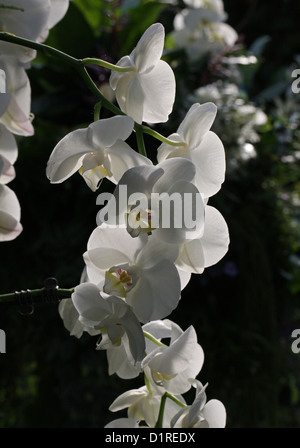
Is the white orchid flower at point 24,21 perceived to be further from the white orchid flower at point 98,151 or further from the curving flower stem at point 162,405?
the curving flower stem at point 162,405

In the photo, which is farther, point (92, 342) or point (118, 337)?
point (92, 342)

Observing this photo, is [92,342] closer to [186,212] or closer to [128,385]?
[128,385]

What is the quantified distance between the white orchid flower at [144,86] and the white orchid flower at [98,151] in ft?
0.13

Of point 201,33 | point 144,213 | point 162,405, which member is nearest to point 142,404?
point 162,405

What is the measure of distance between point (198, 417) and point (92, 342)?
0.49 metres

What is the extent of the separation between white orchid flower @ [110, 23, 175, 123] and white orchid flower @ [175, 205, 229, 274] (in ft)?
0.20

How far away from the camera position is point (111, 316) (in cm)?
25

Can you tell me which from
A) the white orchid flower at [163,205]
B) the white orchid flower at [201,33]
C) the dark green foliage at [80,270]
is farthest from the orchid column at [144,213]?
the white orchid flower at [201,33]

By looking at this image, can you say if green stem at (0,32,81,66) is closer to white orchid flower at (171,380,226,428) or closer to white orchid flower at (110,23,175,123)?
white orchid flower at (110,23,175,123)

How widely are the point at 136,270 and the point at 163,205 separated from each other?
0.03m

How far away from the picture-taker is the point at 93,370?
2.51 ft

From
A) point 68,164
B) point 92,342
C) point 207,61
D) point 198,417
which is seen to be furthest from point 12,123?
point 207,61

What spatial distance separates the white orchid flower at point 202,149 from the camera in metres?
0.27

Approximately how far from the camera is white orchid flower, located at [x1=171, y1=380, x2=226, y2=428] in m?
0.29
